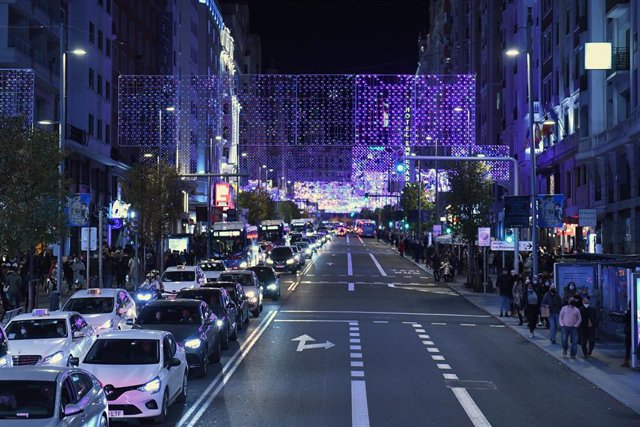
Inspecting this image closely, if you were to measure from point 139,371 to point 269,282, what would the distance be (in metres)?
24.6

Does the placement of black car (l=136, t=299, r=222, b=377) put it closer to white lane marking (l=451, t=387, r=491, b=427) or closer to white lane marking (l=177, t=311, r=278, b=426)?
white lane marking (l=177, t=311, r=278, b=426)

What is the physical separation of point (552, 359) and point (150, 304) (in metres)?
9.62

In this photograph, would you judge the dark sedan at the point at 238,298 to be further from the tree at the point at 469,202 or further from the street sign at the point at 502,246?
the tree at the point at 469,202

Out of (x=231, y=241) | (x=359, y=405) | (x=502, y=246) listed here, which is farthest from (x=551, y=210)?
(x=231, y=241)

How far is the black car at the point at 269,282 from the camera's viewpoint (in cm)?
3894

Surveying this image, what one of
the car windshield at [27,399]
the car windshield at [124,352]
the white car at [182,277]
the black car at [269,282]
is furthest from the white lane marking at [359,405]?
the black car at [269,282]

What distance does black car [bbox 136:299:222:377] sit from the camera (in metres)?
18.5

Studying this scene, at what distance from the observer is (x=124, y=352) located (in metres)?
15.2

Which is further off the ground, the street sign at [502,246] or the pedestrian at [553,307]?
the street sign at [502,246]

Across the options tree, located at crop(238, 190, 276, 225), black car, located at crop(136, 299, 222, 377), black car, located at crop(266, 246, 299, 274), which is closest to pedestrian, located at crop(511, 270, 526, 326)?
black car, located at crop(136, 299, 222, 377)

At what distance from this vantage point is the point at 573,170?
52.0 metres

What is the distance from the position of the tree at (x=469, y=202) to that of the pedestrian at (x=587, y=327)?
996 inches

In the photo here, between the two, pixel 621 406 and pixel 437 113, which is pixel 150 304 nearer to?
pixel 621 406

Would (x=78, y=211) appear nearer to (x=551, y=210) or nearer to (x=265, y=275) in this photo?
(x=265, y=275)
